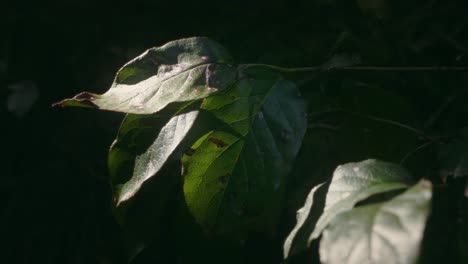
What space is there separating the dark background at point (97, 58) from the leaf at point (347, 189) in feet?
0.95

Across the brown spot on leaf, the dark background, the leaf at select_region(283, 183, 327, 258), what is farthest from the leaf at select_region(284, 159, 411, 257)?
the dark background

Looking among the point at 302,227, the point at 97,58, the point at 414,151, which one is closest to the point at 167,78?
the point at 302,227

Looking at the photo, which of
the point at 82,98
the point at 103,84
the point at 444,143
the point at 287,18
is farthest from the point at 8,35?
the point at 444,143

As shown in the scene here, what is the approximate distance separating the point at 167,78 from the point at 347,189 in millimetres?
275

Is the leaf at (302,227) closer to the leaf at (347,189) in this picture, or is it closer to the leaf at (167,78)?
the leaf at (347,189)

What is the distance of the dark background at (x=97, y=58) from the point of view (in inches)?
41.7

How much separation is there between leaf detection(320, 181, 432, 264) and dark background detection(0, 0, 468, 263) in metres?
0.40

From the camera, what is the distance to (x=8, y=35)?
4.59 ft

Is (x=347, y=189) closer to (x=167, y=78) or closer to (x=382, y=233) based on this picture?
(x=382, y=233)

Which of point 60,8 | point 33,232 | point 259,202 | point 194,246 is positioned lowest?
point 33,232

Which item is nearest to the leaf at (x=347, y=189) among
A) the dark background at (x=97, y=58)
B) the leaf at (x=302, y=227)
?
the leaf at (x=302, y=227)

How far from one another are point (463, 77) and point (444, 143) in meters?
0.25

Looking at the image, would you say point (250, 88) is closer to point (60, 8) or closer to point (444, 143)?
point (444, 143)

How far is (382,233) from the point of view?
52 cm
